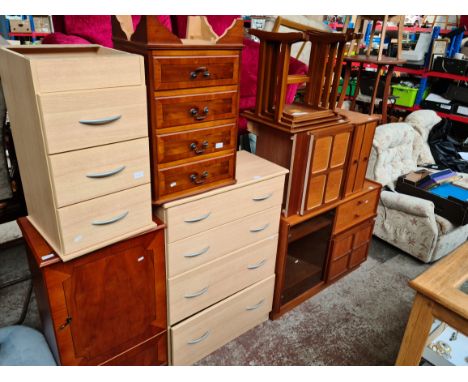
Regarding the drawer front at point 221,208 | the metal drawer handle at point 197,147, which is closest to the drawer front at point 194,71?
the metal drawer handle at point 197,147

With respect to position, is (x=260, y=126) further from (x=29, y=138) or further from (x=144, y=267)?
(x=29, y=138)

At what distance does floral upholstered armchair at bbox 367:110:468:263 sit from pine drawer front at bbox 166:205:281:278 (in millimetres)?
1251

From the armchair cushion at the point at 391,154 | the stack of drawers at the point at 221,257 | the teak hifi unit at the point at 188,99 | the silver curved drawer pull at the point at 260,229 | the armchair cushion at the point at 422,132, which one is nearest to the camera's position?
the teak hifi unit at the point at 188,99

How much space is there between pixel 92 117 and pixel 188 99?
37 cm

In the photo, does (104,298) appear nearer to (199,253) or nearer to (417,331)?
(199,253)

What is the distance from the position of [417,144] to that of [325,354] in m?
2.18

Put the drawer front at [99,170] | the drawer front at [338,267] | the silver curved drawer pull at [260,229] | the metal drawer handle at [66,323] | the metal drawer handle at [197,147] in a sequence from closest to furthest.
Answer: the drawer front at [99,170], the metal drawer handle at [66,323], the metal drawer handle at [197,147], the silver curved drawer pull at [260,229], the drawer front at [338,267]

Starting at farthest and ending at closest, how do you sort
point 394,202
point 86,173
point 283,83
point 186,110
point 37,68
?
point 394,202, point 283,83, point 186,110, point 86,173, point 37,68

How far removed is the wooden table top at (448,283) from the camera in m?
1.30

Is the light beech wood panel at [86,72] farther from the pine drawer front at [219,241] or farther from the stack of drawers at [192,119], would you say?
the pine drawer front at [219,241]

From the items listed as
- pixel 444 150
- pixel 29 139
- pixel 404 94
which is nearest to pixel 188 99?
pixel 29 139

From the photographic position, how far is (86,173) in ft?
3.76

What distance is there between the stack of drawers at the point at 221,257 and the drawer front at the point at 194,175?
0.05 metres

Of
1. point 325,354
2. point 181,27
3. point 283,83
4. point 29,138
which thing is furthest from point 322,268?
point 29,138
